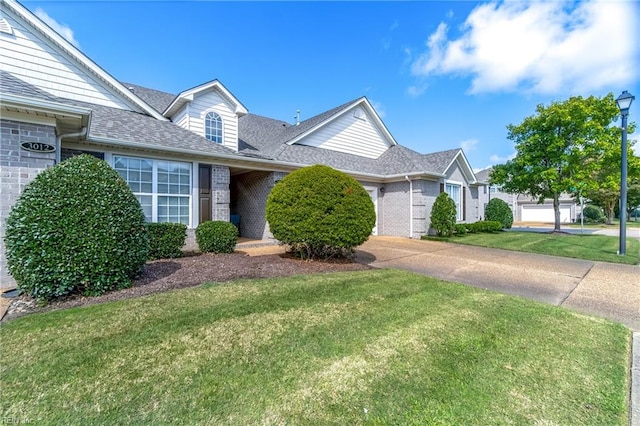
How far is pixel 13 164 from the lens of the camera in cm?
549

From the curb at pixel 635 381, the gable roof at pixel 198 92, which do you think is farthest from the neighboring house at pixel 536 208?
the curb at pixel 635 381

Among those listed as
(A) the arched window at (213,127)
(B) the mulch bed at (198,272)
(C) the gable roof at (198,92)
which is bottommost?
(B) the mulch bed at (198,272)

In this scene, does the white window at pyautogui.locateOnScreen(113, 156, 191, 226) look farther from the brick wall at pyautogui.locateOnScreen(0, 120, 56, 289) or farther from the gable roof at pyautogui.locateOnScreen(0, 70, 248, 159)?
the brick wall at pyautogui.locateOnScreen(0, 120, 56, 289)

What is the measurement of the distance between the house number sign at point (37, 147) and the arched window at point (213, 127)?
20.2 feet

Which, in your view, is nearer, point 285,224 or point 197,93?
point 285,224

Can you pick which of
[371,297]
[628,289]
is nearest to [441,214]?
[628,289]

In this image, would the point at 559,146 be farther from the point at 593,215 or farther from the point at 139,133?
the point at 593,215

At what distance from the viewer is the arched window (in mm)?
11688

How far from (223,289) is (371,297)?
278cm

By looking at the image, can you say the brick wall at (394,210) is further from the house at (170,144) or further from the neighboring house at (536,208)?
the neighboring house at (536,208)

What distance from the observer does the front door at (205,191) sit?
9.66m

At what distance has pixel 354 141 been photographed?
656 inches

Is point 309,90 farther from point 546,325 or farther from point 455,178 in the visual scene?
point 546,325

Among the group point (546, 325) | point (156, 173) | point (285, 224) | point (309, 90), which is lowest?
point (546, 325)
